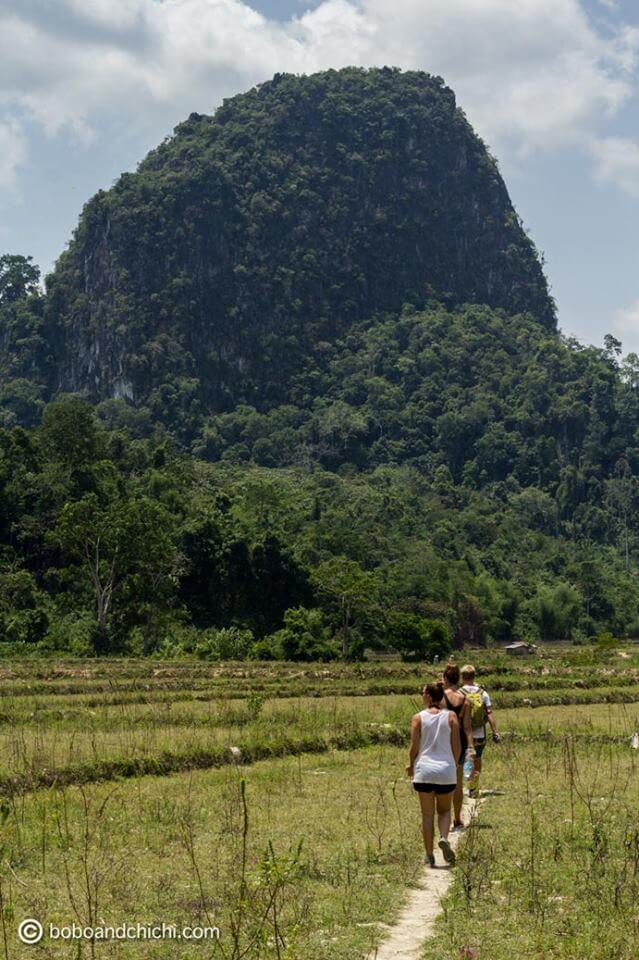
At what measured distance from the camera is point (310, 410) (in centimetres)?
12206

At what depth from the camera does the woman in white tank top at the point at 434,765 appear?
9.17 meters

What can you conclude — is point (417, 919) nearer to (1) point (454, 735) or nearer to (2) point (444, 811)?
(2) point (444, 811)

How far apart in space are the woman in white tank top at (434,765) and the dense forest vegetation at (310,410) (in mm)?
32188

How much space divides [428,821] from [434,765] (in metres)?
0.45

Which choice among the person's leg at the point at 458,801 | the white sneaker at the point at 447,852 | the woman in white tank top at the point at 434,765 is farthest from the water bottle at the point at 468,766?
the white sneaker at the point at 447,852

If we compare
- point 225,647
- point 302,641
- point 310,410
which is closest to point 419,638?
point 302,641

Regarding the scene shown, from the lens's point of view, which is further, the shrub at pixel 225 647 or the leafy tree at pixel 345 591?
the leafy tree at pixel 345 591

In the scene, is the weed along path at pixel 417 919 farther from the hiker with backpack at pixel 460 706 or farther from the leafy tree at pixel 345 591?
the leafy tree at pixel 345 591

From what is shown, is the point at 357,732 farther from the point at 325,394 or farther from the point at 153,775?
the point at 325,394

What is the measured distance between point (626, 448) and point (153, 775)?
9780cm

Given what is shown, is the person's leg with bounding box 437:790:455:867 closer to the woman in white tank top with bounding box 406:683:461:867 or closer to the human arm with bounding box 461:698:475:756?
the woman in white tank top with bounding box 406:683:461:867

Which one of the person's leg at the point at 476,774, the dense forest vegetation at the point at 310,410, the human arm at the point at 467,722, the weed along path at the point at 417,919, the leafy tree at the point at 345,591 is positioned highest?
the dense forest vegetation at the point at 310,410

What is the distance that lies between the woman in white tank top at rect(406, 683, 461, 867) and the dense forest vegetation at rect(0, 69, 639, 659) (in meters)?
A: 32.2

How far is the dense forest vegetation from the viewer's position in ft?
167
